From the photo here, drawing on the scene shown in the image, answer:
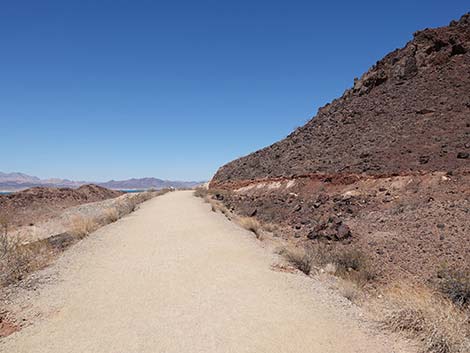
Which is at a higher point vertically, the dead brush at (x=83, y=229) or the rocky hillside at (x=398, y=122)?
the rocky hillside at (x=398, y=122)

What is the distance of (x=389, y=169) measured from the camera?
62.2 feet

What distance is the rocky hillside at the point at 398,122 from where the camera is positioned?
66.0 ft

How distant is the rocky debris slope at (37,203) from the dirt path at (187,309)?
27.0m

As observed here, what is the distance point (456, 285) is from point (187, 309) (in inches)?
219

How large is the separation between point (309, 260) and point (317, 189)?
45.5 ft

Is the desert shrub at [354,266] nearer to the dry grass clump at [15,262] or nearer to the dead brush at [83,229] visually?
the dry grass clump at [15,262]

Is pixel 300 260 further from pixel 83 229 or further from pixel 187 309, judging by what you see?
pixel 83 229

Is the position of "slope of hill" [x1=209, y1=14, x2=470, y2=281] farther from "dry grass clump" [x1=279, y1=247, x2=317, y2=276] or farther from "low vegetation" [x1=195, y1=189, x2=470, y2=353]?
"dry grass clump" [x1=279, y1=247, x2=317, y2=276]

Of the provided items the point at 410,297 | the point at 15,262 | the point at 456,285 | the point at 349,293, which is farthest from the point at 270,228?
the point at 15,262

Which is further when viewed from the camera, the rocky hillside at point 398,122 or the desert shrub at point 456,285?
the rocky hillside at point 398,122

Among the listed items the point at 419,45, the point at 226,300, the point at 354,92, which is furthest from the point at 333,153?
the point at 226,300

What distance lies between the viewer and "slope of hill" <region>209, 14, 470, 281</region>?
35.6ft

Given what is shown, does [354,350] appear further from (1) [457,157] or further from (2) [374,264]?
(1) [457,157]

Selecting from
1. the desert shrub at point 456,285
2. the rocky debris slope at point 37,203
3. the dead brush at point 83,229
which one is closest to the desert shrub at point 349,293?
the desert shrub at point 456,285
